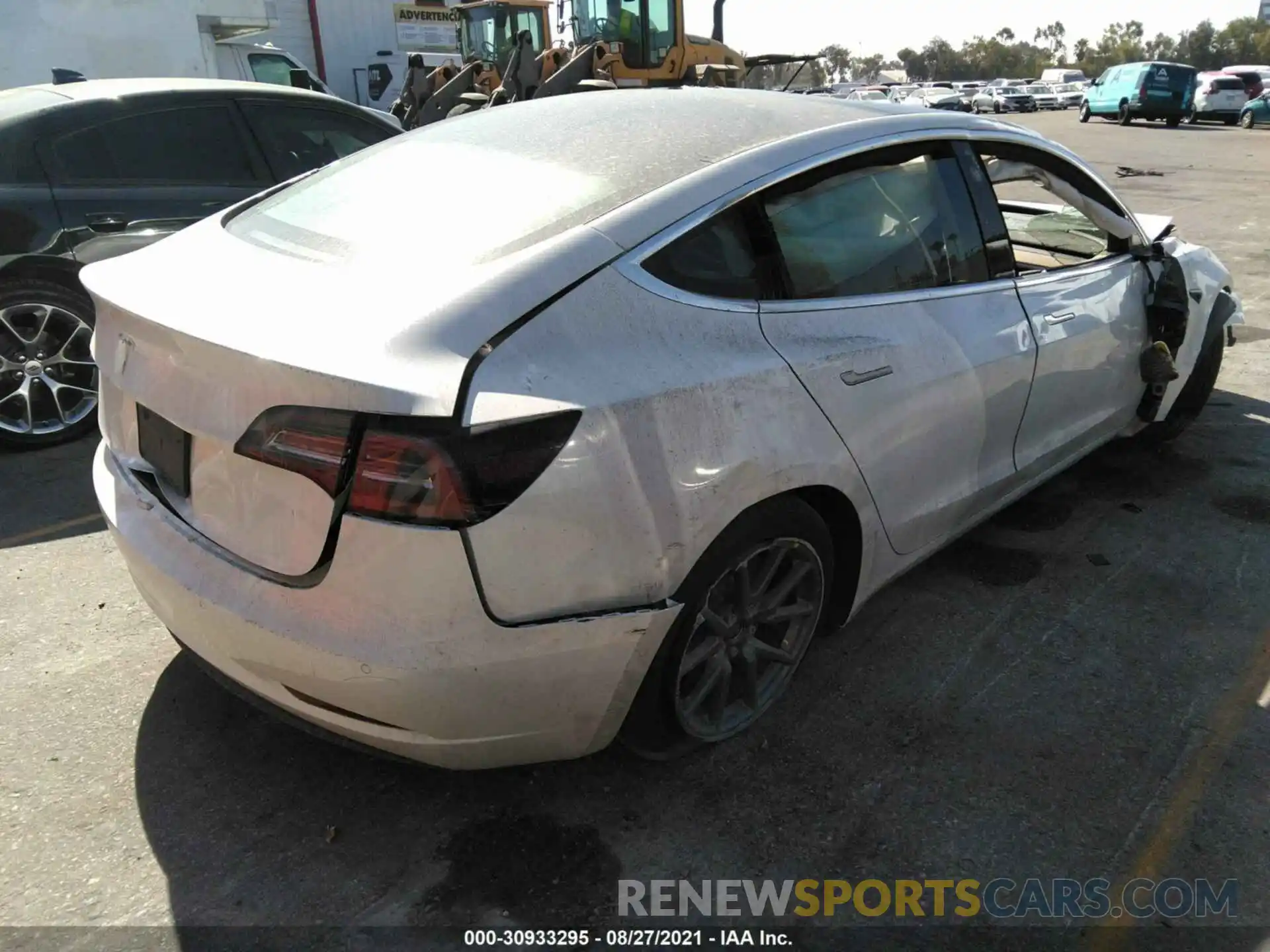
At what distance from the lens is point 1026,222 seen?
4668 millimetres

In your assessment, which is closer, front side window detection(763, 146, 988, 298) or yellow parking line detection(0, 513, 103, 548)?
front side window detection(763, 146, 988, 298)

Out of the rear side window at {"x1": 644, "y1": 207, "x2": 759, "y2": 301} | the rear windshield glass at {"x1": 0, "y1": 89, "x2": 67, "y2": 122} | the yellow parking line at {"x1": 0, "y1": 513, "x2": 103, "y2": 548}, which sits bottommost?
the yellow parking line at {"x1": 0, "y1": 513, "x2": 103, "y2": 548}

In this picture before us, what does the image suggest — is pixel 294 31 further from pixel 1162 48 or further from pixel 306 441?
pixel 1162 48

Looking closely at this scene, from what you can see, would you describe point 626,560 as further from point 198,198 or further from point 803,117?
point 198,198

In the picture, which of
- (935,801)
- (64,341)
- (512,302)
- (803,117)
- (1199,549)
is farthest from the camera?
(64,341)

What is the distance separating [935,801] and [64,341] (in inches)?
174

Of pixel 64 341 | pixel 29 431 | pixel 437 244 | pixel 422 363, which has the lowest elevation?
pixel 29 431

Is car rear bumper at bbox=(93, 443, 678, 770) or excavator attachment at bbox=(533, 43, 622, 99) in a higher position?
excavator attachment at bbox=(533, 43, 622, 99)

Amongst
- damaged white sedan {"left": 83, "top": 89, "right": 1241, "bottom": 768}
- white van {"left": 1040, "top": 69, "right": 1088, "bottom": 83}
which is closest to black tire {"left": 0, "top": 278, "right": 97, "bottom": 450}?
damaged white sedan {"left": 83, "top": 89, "right": 1241, "bottom": 768}

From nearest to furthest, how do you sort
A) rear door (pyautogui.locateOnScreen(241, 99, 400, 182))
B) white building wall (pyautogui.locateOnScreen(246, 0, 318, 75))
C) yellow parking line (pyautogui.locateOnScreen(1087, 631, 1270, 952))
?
yellow parking line (pyautogui.locateOnScreen(1087, 631, 1270, 952)) < rear door (pyautogui.locateOnScreen(241, 99, 400, 182)) < white building wall (pyautogui.locateOnScreen(246, 0, 318, 75))

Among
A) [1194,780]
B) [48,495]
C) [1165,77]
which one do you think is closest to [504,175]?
[1194,780]

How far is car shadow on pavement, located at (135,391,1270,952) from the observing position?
2.18 m

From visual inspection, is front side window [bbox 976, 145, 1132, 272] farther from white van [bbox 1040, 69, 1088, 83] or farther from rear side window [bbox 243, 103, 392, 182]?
white van [bbox 1040, 69, 1088, 83]

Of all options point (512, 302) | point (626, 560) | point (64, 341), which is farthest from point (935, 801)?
point (64, 341)
